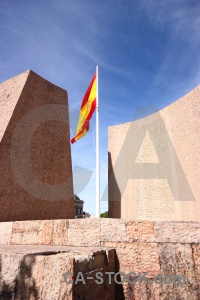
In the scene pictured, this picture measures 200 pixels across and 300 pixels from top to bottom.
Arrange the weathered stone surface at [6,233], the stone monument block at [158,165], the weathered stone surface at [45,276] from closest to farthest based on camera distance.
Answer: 1. the weathered stone surface at [45,276]
2. the weathered stone surface at [6,233]
3. the stone monument block at [158,165]

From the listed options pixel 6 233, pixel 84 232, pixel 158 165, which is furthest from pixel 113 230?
pixel 158 165

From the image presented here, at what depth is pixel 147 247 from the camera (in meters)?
2.83

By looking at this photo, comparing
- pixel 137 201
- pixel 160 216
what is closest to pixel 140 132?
pixel 137 201

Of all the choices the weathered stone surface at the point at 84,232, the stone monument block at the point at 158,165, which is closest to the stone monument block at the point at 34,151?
the weathered stone surface at the point at 84,232

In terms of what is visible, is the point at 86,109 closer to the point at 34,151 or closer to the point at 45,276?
the point at 34,151

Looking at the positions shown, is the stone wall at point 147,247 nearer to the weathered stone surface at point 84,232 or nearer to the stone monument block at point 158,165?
the weathered stone surface at point 84,232

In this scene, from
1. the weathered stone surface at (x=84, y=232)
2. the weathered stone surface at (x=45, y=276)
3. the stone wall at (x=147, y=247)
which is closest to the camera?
the weathered stone surface at (x=45, y=276)

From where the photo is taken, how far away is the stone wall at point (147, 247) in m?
2.56

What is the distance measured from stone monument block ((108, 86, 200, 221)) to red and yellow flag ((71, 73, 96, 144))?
340cm

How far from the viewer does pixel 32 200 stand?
6.11m

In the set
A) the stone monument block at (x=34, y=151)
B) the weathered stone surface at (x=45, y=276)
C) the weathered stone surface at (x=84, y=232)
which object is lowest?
the weathered stone surface at (x=45, y=276)

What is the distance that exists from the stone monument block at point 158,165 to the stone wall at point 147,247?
468cm

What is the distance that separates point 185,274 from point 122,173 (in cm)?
761

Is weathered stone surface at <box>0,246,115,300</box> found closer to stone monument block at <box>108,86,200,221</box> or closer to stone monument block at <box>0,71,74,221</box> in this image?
stone monument block at <box>0,71,74,221</box>
